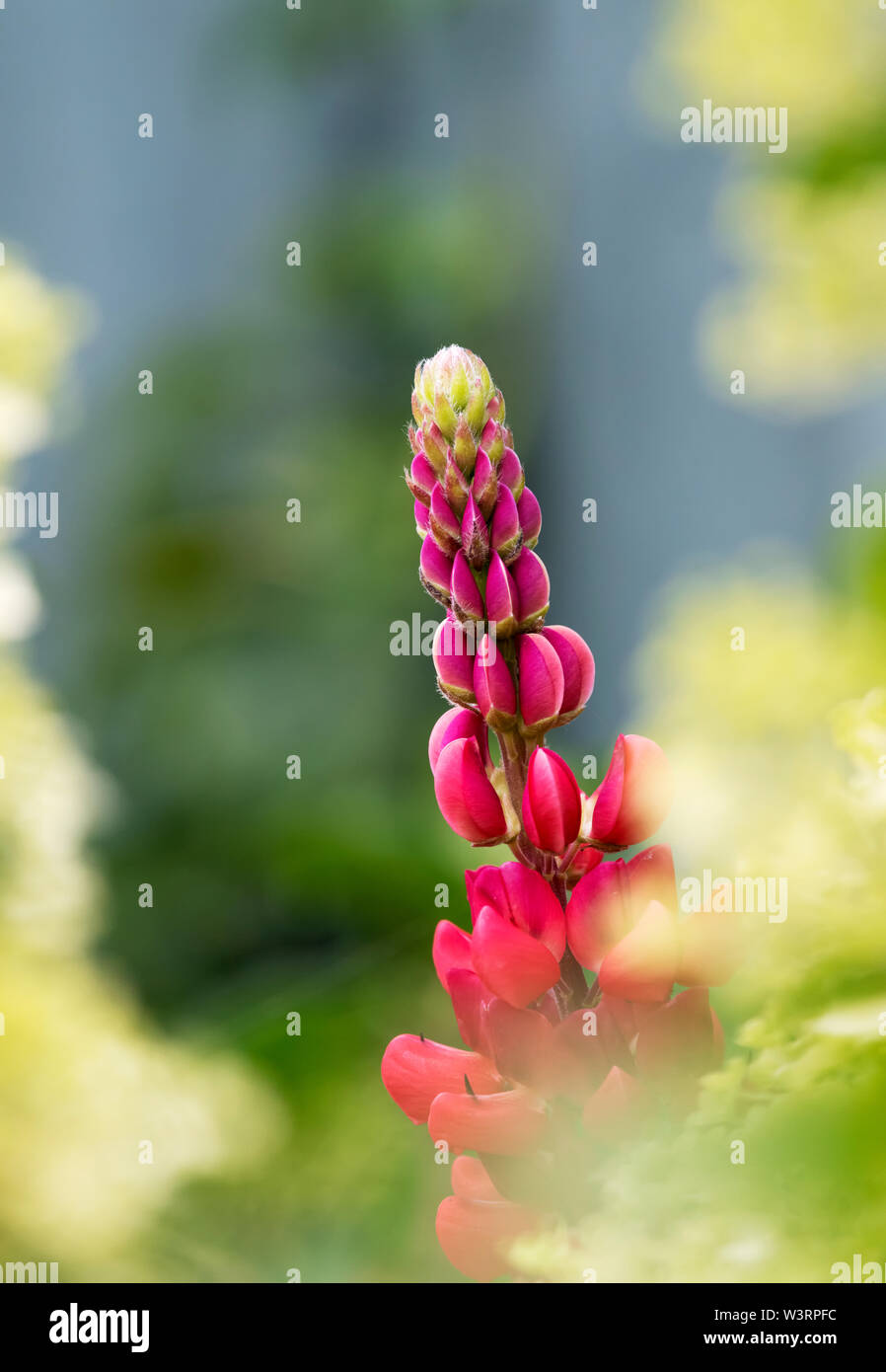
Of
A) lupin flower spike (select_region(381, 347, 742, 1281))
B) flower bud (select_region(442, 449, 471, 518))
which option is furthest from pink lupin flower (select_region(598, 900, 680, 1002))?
flower bud (select_region(442, 449, 471, 518))

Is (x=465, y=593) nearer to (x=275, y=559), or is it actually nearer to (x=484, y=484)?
(x=484, y=484)

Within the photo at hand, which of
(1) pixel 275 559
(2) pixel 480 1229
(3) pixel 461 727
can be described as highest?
(1) pixel 275 559

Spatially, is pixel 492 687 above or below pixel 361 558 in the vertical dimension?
below

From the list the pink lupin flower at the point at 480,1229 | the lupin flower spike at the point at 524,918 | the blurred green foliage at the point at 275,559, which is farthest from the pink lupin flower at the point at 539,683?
the blurred green foliage at the point at 275,559

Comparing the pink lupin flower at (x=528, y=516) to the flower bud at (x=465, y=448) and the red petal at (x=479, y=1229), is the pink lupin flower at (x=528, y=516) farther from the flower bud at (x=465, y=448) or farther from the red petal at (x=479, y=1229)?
the red petal at (x=479, y=1229)

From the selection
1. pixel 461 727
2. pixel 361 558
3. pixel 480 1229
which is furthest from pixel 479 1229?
pixel 361 558
